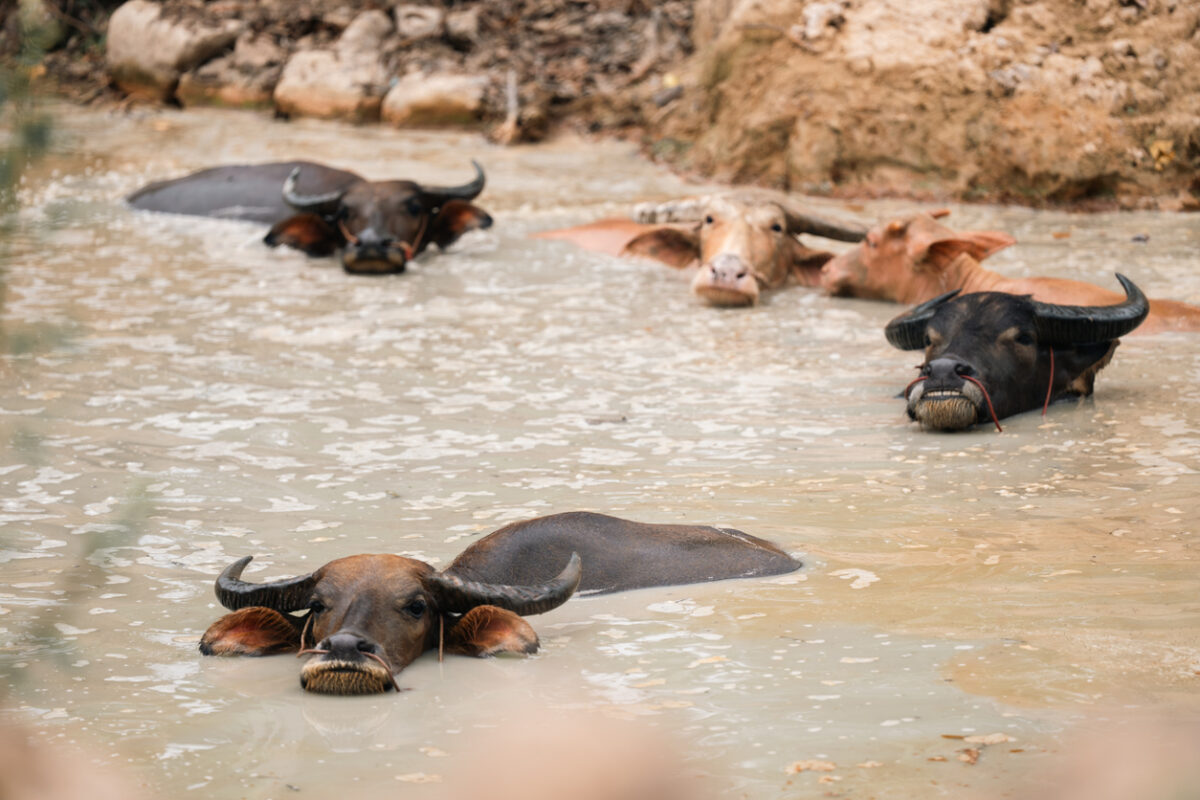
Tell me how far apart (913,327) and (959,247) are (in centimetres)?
236

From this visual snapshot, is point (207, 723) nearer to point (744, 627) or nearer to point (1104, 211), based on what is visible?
point (744, 627)

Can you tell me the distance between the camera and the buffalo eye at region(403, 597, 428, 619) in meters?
3.96

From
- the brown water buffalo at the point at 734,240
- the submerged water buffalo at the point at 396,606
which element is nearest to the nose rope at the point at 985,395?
the submerged water buffalo at the point at 396,606

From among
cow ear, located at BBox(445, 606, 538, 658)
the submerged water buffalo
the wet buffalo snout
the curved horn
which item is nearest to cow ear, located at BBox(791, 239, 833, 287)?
the curved horn

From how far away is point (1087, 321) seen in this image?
22.5 ft

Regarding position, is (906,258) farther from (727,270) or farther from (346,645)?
(346,645)

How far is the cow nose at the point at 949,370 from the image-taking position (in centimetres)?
652

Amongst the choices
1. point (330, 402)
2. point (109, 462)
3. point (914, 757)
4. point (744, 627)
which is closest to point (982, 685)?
point (914, 757)

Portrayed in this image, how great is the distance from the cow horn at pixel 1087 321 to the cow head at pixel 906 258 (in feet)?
7.74

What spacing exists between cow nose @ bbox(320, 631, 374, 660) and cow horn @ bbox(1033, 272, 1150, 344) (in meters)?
4.36

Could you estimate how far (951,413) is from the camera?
6.46 m

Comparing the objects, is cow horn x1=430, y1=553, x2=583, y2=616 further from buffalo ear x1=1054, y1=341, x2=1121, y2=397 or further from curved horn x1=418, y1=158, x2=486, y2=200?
curved horn x1=418, y1=158, x2=486, y2=200

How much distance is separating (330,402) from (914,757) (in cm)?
461

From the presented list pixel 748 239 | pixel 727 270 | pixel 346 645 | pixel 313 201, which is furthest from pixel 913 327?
pixel 313 201
